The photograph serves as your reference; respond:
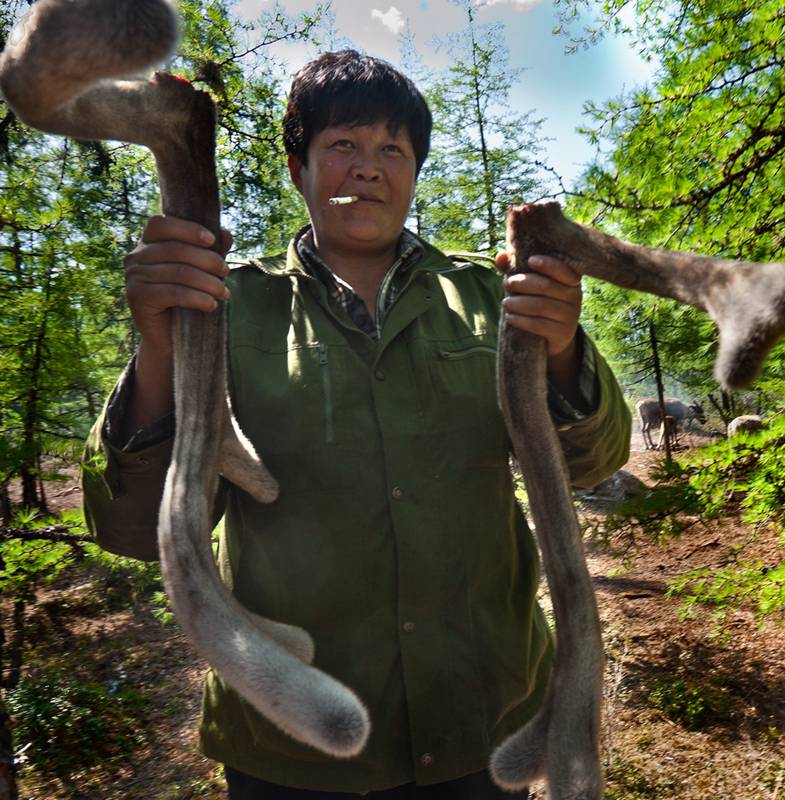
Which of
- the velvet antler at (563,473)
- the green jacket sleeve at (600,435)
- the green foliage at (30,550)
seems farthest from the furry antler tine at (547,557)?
the green foliage at (30,550)

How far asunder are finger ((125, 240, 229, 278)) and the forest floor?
281 centimetres

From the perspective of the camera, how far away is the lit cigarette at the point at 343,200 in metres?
1.73

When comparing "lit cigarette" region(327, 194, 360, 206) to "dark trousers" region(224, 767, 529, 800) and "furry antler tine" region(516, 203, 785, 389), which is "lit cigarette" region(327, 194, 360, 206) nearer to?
"furry antler tine" region(516, 203, 785, 389)

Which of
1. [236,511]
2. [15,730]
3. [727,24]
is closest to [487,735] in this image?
[236,511]

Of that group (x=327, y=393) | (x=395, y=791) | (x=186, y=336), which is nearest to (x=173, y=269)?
(x=186, y=336)

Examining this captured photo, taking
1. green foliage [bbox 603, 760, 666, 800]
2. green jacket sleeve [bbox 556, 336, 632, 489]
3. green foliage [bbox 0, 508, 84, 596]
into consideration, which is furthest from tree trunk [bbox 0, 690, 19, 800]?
green foliage [bbox 603, 760, 666, 800]

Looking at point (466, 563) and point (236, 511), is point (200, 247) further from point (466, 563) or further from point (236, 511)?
point (466, 563)

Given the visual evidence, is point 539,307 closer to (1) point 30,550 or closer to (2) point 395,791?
(2) point 395,791

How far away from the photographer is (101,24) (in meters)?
1.11

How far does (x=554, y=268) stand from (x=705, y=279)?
298mm

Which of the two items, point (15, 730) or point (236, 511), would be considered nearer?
point (236, 511)

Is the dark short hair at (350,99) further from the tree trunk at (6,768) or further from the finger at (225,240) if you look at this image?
the tree trunk at (6,768)

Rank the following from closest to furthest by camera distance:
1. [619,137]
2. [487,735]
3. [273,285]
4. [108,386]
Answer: [487,735] < [273,285] < [619,137] < [108,386]

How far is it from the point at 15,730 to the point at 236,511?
4.35 metres
